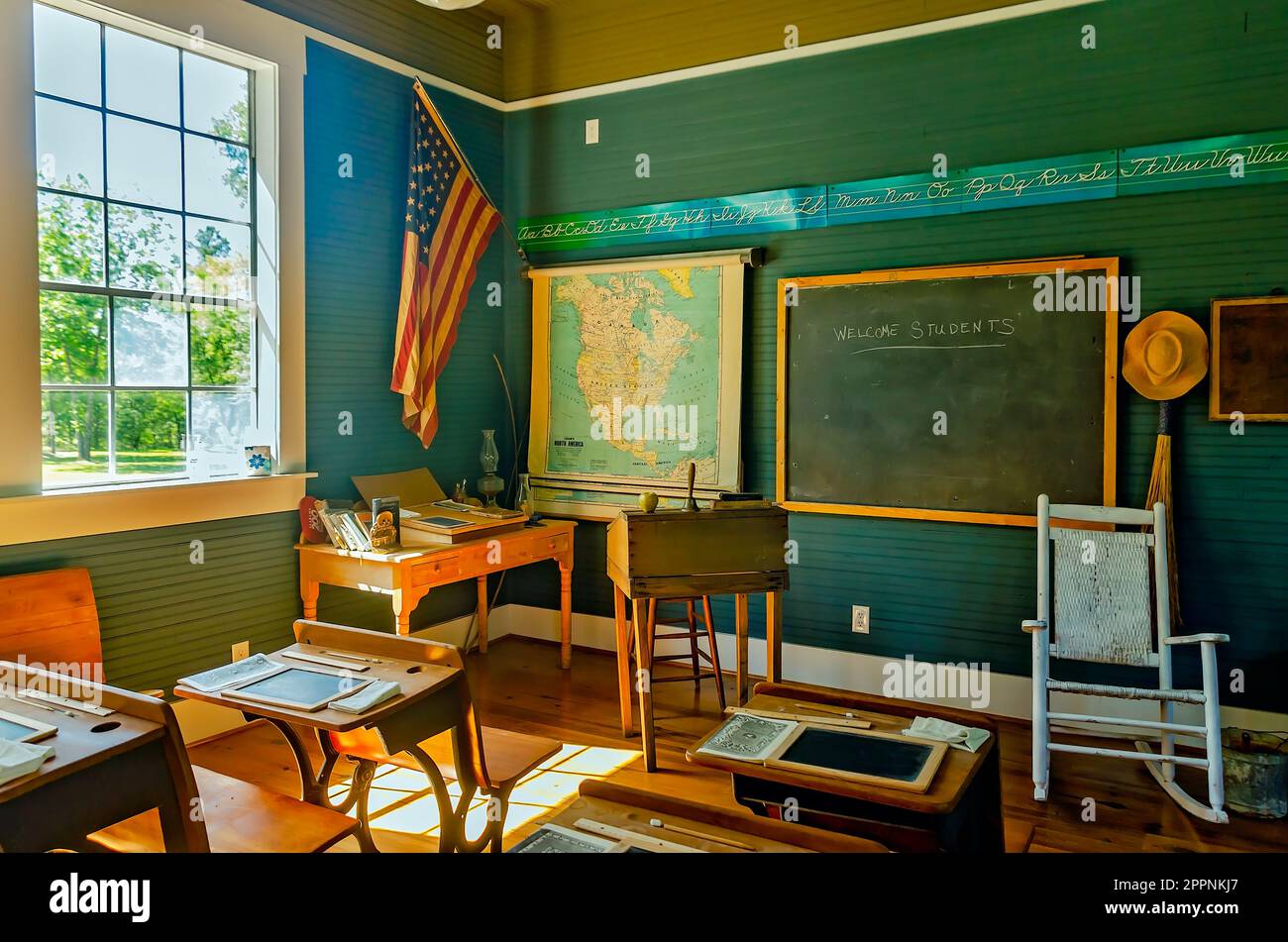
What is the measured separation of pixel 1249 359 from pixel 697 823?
3319mm

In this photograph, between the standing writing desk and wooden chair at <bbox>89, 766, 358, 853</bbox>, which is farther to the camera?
the standing writing desk

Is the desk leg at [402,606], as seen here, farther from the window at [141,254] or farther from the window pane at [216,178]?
the window pane at [216,178]

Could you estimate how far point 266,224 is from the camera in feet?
14.3

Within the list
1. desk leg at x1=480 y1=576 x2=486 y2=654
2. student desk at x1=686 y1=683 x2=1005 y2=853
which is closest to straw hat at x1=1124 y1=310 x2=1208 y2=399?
student desk at x1=686 y1=683 x2=1005 y2=853

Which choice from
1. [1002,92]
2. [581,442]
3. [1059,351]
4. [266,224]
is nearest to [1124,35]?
[1002,92]

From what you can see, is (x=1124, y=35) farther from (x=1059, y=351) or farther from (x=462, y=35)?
(x=462, y=35)

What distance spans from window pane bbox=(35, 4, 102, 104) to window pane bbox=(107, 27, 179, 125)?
0.06 meters

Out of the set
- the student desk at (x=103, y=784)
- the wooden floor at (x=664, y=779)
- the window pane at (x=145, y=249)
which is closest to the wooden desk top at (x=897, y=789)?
the wooden floor at (x=664, y=779)

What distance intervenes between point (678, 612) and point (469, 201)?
106 inches

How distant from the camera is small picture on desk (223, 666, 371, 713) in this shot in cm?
238

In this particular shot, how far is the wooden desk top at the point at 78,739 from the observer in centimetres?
183

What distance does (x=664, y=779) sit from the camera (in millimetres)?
3738

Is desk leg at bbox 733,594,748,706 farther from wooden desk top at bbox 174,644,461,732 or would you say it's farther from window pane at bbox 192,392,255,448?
window pane at bbox 192,392,255,448

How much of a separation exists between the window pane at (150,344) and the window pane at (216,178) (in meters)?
0.50
